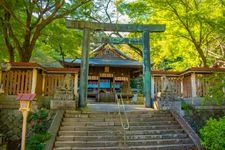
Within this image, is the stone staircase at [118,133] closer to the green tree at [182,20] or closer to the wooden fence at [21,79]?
the wooden fence at [21,79]

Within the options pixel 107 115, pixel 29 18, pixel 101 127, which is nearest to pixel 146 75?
pixel 107 115

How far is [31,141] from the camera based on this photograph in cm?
680

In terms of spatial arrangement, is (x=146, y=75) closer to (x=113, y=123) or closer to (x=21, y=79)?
(x=113, y=123)

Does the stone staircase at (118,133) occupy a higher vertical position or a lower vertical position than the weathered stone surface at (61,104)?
lower

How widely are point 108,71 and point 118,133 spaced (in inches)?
535

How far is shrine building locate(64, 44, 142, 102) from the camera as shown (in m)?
20.3

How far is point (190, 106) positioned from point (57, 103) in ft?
18.2

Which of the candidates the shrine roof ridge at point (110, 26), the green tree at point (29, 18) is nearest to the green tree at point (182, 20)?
the shrine roof ridge at point (110, 26)

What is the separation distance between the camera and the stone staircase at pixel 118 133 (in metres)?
7.34

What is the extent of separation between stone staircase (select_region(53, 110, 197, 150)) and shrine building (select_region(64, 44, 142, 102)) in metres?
10.9

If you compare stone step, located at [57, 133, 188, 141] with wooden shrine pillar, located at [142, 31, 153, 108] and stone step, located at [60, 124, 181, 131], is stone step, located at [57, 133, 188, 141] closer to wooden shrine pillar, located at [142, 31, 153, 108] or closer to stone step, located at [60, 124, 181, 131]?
stone step, located at [60, 124, 181, 131]

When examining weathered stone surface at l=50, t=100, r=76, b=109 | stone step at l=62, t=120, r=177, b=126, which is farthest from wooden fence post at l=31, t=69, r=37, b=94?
stone step at l=62, t=120, r=177, b=126

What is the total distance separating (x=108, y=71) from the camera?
21422 mm

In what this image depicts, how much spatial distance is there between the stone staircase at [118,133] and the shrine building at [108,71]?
10.9 m
